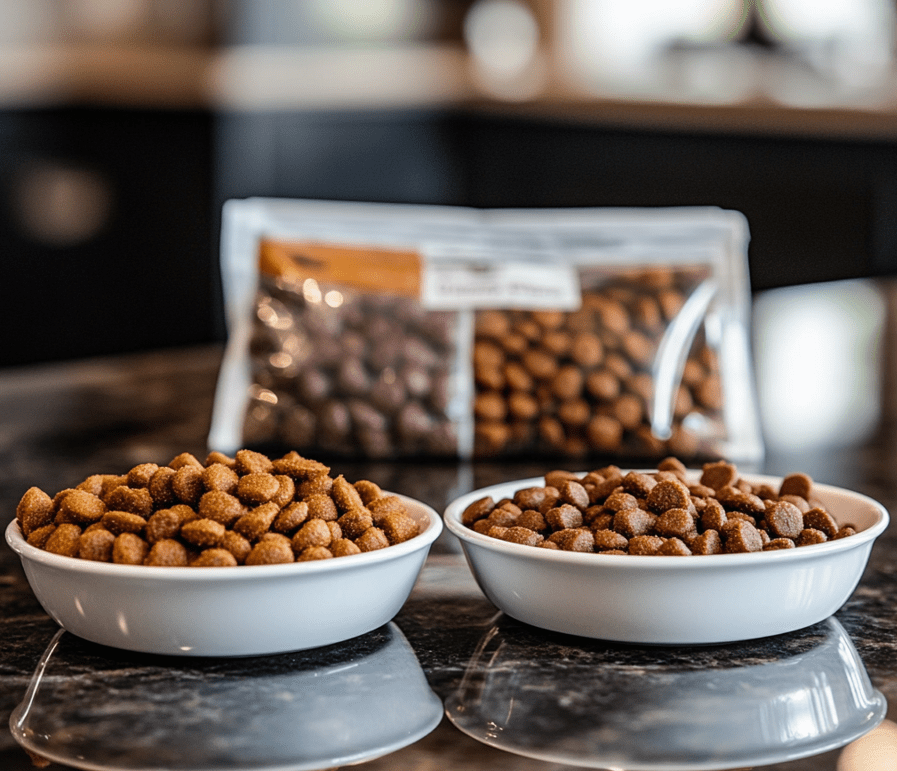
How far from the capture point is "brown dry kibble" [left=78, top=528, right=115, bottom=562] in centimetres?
72

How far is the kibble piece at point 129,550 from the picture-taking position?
71 centimetres

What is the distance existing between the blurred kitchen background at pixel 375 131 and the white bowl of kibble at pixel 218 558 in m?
2.37

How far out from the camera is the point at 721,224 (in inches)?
61.8

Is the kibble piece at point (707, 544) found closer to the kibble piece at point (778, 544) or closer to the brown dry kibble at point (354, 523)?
the kibble piece at point (778, 544)

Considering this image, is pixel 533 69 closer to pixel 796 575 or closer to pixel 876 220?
pixel 876 220

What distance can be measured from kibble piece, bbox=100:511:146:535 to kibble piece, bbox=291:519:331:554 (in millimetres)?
99

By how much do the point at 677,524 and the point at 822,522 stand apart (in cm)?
11

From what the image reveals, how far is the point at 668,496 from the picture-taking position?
0.79m

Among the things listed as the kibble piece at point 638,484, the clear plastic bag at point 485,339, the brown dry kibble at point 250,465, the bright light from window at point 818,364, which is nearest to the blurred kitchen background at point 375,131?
the bright light from window at point 818,364

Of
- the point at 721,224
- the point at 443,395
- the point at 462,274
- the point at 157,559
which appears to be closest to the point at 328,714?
the point at 157,559

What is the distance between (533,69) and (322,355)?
2.80 m

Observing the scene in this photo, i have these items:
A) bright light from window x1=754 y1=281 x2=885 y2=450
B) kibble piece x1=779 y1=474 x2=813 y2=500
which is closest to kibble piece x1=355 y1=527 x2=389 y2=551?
kibble piece x1=779 y1=474 x2=813 y2=500

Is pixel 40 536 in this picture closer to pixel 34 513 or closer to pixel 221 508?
pixel 34 513

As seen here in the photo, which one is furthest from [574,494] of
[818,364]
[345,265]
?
[818,364]
